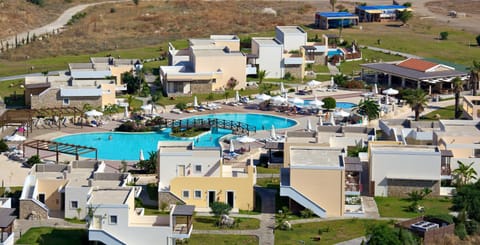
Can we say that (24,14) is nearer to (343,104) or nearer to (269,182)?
(343,104)

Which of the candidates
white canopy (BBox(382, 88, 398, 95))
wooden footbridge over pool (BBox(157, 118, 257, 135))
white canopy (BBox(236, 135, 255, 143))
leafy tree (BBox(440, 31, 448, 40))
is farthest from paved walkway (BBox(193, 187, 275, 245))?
leafy tree (BBox(440, 31, 448, 40))

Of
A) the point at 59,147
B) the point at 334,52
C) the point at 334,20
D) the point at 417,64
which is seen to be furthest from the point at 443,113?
the point at 334,20

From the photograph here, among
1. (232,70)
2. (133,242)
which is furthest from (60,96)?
(133,242)

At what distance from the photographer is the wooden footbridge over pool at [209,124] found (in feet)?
212

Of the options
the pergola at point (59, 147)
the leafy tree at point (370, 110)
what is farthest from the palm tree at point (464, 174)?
the pergola at point (59, 147)

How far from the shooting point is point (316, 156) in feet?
164

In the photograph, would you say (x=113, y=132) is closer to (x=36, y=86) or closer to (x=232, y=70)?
(x=36, y=86)

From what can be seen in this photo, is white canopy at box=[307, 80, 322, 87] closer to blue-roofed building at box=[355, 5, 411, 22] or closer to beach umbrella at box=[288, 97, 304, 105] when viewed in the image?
beach umbrella at box=[288, 97, 304, 105]

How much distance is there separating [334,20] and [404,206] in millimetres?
55879

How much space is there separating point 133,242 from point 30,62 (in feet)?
154

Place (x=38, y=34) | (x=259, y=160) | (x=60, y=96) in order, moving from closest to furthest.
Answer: (x=259, y=160), (x=60, y=96), (x=38, y=34)

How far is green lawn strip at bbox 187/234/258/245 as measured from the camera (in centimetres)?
4341

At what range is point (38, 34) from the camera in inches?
3976

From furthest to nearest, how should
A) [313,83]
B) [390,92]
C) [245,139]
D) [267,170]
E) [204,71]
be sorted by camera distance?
[313,83], [204,71], [390,92], [245,139], [267,170]
